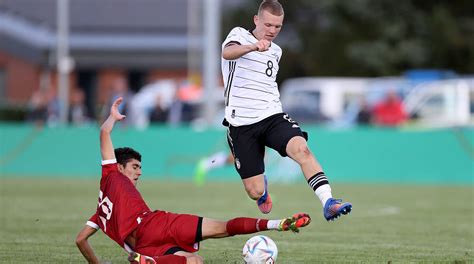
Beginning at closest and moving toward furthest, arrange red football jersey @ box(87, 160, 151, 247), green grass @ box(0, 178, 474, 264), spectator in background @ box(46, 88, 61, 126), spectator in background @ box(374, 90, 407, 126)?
red football jersey @ box(87, 160, 151, 247) → green grass @ box(0, 178, 474, 264) → spectator in background @ box(374, 90, 407, 126) → spectator in background @ box(46, 88, 61, 126)

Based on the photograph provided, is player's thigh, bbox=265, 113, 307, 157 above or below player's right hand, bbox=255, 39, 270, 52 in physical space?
below

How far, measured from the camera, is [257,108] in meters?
10.5

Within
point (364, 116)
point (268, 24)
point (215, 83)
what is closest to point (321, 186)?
point (268, 24)

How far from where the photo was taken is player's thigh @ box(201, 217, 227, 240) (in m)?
9.11

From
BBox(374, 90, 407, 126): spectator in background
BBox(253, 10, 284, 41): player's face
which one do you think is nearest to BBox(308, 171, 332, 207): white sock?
BBox(253, 10, 284, 41): player's face

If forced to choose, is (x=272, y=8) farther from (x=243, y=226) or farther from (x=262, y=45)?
(x=243, y=226)

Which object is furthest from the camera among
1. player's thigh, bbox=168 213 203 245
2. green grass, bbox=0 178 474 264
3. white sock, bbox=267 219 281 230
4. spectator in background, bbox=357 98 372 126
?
spectator in background, bbox=357 98 372 126

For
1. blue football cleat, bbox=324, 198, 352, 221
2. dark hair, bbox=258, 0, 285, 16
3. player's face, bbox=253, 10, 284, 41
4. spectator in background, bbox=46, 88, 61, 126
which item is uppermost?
spectator in background, bbox=46, 88, 61, 126

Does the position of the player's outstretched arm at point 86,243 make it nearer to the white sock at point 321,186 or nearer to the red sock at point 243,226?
the red sock at point 243,226

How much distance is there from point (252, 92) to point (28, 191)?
441 inches

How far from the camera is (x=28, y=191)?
2086cm

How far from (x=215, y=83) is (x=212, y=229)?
1989cm

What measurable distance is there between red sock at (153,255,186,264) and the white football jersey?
6.84 feet

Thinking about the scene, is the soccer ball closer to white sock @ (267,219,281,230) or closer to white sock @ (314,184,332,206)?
white sock @ (267,219,281,230)
